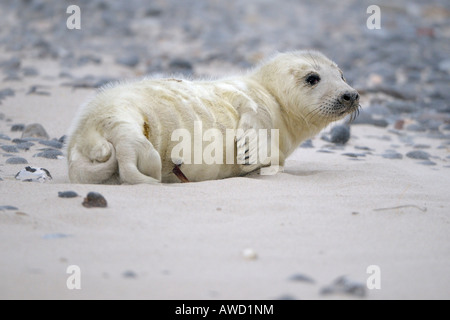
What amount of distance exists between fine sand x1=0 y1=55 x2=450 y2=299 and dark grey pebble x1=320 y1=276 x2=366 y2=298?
0.02 meters

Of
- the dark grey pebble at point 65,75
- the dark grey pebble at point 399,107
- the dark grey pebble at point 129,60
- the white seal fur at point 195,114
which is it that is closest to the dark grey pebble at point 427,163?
the white seal fur at point 195,114

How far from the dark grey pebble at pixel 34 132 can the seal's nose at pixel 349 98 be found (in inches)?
98.5

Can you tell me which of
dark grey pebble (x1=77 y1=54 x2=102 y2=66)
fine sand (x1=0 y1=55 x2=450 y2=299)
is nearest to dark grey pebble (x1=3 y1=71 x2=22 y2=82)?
dark grey pebble (x1=77 y1=54 x2=102 y2=66)

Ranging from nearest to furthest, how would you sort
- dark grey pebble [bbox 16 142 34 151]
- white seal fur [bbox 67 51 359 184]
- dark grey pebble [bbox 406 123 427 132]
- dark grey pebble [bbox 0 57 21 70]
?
1. white seal fur [bbox 67 51 359 184]
2. dark grey pebble [bbox 16 142 34 151]
3. dark grey pebble [bbox 406 123 427 132]
4. dark grey pebble [bbox 0 57 21 70]

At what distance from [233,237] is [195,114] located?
55.6 inches

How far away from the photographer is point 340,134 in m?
6.46

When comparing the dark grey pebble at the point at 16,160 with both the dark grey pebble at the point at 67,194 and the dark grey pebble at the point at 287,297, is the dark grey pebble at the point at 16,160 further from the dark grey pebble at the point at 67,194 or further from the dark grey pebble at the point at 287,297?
the dark grey pebble at the point at 287,297

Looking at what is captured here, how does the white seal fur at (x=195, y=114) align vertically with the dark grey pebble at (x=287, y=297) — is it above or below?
above

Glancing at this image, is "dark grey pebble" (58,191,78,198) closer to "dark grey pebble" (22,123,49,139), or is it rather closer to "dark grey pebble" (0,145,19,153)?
"dark grey pebble" (0,145,19,153)

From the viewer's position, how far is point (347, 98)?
16.2 ft

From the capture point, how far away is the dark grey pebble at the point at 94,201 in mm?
3551

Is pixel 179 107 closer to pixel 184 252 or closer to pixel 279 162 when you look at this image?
pixel 279 162

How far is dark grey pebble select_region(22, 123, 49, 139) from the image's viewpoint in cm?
581
